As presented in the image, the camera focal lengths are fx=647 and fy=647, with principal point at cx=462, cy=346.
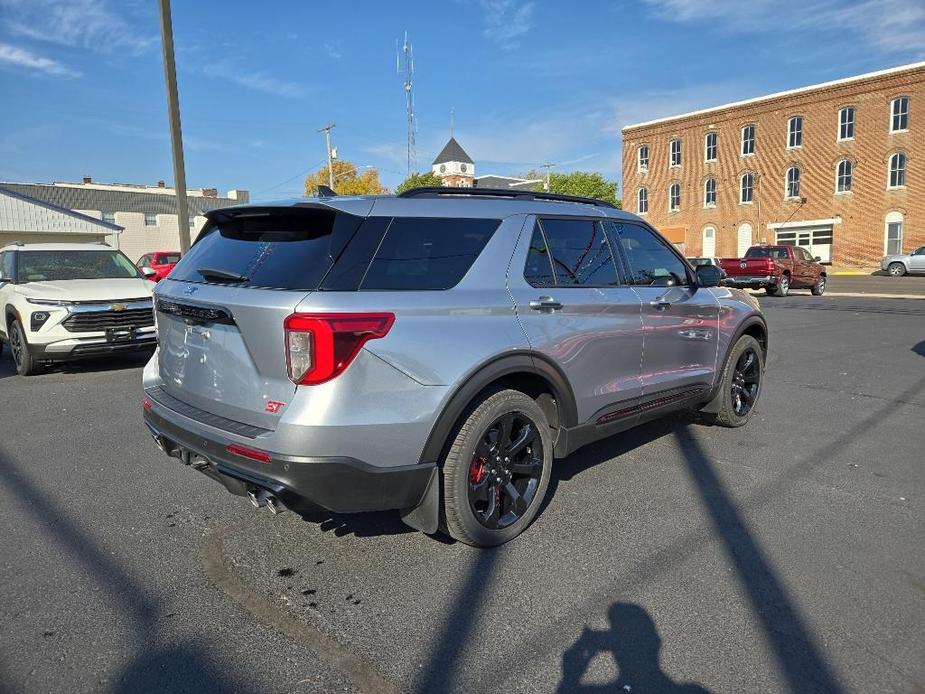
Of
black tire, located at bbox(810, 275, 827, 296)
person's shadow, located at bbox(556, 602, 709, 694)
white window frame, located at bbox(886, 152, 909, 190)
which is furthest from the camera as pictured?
white window frame, located at bbox(886, 152, 909, 190)

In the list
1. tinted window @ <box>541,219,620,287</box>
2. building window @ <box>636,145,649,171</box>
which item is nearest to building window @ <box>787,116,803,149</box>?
building window @ <box>636,145,649,171</box>

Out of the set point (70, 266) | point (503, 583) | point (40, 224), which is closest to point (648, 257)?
point (503, 583)

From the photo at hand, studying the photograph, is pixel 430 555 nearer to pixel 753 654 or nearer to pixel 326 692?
pixel 326 692

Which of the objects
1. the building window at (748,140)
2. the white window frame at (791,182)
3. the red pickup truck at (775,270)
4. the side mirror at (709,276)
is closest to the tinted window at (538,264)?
the side mirror at (709,276)

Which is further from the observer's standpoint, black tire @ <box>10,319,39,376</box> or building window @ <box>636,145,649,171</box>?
building window @ <box>636,145,649,171</box>

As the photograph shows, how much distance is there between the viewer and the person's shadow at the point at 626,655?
2.28 meters

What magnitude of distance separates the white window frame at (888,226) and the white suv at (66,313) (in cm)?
4242

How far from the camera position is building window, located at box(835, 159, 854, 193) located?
3975 cm

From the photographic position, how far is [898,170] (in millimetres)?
37781

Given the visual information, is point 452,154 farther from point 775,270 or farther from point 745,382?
point 745,382

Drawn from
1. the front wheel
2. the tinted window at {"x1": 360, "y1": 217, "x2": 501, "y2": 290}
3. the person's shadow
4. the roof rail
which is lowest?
the person's shadow

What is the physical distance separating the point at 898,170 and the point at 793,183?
583 cm

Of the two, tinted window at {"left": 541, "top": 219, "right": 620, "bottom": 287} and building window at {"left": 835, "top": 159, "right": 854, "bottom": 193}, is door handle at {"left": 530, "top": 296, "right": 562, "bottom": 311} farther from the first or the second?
building window at {"left": 835, "top": 159, "right": 854, "bottom": 193}

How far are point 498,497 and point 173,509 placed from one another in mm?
1960
